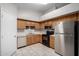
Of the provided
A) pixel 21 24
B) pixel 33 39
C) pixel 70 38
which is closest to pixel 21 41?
pixel 21 24

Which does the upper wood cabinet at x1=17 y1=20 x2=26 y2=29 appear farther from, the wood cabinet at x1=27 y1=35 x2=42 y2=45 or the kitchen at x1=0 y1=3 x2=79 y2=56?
the wood cabinet at x1=27 y1=35 x2=42 y2=45

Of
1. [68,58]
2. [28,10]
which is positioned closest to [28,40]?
[28,10]

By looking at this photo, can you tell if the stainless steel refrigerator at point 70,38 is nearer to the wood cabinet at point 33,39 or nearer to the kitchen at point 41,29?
the kitchen at point 41,29

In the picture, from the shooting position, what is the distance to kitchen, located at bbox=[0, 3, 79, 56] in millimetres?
2916

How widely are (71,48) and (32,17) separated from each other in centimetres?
385

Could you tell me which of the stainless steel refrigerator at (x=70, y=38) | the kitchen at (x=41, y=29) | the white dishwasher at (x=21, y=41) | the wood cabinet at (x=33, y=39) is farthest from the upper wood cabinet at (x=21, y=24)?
the stainless steel refrigerator at (x=70, y=38)

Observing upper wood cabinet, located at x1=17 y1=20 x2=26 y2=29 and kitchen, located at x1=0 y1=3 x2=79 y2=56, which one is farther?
upper wood cabinet, located at x1=17 y1=20 x2=26 y2=29

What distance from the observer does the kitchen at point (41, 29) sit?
2.92 m

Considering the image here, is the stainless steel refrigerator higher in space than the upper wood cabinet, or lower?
lower

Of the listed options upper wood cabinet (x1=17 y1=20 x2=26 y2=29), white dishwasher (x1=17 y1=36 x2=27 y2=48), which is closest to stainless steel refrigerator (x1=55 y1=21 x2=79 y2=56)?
white dishwasher (x1=17 y1=36 x2=27 y2=48)

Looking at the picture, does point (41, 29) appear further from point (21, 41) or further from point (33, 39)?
point (21, 41)

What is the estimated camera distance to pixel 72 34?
112 inches

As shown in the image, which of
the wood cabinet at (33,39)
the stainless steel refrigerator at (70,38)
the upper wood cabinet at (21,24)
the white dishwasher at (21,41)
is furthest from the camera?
the wood cabinet at (33,39)

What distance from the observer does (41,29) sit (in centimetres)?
659
